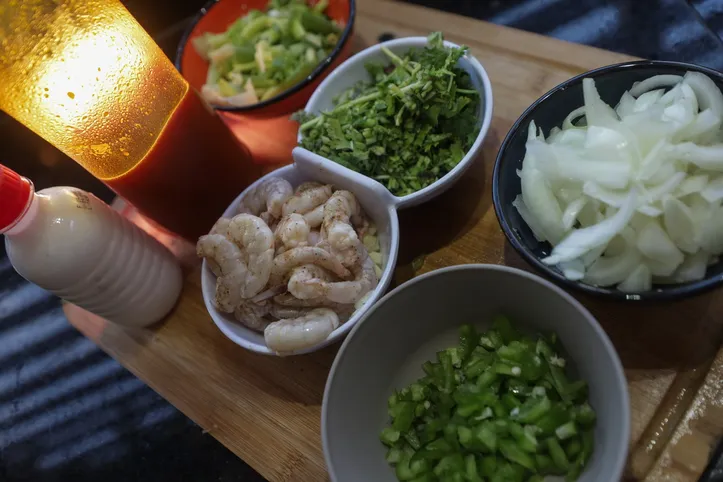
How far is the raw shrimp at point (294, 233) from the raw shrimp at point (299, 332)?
0.60ft

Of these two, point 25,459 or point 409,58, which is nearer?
point 409,58

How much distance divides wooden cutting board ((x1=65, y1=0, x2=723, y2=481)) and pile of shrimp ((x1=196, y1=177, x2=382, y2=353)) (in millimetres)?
156

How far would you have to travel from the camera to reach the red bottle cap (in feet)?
3.86

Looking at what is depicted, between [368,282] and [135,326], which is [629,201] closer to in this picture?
[368,282]

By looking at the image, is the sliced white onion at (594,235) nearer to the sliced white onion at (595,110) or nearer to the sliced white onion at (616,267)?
the sliced white onion at (616,267)

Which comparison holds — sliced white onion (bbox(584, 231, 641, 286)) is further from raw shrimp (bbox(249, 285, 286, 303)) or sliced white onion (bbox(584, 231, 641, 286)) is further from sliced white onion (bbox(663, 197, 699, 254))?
raw shrimp (bbox(249, 285, 286, 303))

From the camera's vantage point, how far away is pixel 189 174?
4.96ft

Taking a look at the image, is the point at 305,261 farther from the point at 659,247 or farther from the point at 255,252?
the point at 659,247

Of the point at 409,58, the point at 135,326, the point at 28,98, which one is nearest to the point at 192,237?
the point at 135,326

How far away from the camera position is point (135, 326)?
1.58 m

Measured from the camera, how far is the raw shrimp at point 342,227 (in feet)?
4.26

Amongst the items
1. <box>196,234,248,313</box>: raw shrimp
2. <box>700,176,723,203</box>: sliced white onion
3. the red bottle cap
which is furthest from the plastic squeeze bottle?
<box>700,176,723,203</box>: sliced white onion

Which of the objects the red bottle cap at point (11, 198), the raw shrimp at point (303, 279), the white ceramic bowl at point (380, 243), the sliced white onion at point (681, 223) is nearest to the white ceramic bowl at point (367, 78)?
the white ceramic bowl at point (380, 243)

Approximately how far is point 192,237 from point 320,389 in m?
0.60
